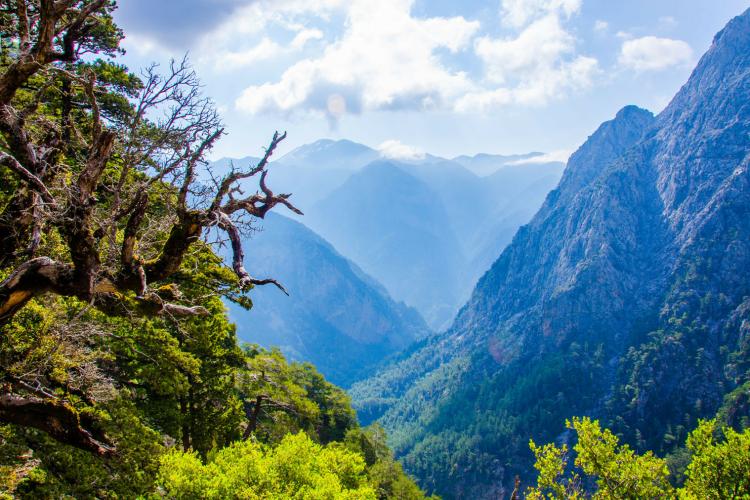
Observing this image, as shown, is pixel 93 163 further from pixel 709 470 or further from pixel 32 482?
pixel 709 470

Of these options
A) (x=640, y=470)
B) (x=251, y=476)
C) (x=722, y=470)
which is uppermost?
(x=722, y=470)

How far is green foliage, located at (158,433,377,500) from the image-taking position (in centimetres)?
1628

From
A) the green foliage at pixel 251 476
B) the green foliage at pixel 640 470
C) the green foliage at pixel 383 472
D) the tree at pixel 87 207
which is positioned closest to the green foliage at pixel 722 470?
the green foliage at pixel 640 470

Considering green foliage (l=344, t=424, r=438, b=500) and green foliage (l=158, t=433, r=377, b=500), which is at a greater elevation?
green foliage (l=344, t=424, r=438, b=500)

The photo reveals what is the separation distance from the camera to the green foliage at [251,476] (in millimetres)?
16281

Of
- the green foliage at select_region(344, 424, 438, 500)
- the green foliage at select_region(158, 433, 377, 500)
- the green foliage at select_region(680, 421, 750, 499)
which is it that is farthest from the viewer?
the green foliage at select_region(344, 424, 438, 500)

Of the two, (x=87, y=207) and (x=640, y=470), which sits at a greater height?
(x=87, y=207)

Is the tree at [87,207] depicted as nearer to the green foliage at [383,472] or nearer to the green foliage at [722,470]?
the green foliage at [722,470]

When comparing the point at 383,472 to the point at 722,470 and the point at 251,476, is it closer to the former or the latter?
the point at 722,470

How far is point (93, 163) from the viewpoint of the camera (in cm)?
888

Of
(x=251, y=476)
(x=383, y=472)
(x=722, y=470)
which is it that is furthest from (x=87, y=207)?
(x=383, y=472)

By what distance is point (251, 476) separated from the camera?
17.3 meters

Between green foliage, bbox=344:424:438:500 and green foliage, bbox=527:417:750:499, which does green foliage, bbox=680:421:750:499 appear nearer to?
green foliage, bbox=527:417:750:499

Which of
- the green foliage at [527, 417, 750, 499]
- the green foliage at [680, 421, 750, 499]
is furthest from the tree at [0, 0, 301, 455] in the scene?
the green foliage at [680, 421, 750, 499]
